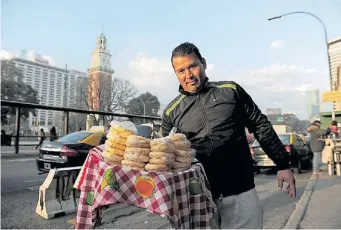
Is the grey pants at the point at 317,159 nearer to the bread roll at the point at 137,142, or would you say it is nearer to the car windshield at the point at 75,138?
the car windshield at the point at 75,138

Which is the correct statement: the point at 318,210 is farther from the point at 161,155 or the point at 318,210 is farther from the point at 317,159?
the point at 317,159

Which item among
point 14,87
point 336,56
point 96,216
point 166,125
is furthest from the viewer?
point 14,87

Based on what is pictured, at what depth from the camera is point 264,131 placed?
89.9 inches

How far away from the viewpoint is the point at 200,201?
194cm

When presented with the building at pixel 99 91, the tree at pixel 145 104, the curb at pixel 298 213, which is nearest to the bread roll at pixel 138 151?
the curb at pixel 298 213

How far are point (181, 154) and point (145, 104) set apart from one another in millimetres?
59663

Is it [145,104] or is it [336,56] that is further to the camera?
[145,104]

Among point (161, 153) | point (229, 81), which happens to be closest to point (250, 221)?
point (161, 153)

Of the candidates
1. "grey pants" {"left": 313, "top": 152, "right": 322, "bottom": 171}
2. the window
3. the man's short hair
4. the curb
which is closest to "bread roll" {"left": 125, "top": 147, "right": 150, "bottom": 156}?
the man's short hair

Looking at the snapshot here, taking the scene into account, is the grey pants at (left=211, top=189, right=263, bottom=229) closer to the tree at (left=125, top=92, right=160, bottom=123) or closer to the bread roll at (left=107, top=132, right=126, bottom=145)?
the bread roll at (left=107, top=132, right=126, bottom=145)

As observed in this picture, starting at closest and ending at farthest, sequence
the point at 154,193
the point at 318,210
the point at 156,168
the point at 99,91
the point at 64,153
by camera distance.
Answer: the point at 154,193, the point at 156,168, the point at 318,210, the point at 64,153, the point at 99,91

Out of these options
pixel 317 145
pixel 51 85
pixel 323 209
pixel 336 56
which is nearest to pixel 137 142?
pixel 323 209

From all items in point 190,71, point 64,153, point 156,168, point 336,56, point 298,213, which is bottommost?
point 298,213

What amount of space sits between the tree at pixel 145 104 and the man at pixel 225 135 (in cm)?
5603
